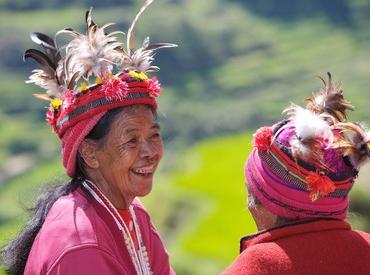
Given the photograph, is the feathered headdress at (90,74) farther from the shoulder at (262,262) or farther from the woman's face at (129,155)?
the shoulder at (262,262)

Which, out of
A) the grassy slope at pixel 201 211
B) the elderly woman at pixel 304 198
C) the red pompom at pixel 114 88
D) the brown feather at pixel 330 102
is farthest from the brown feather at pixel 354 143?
the grassy slope at pixel 201 211

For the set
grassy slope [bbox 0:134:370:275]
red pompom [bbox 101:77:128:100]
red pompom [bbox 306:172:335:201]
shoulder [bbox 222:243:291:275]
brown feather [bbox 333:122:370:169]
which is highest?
red pompom [bbox 101:77:128:100]

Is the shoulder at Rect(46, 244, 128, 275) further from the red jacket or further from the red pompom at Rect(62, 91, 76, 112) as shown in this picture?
the red pompom at Rect(62, 91, 76, 112)

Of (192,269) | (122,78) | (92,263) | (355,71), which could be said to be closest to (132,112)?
(122,78)

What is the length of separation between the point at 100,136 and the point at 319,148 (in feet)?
3.67

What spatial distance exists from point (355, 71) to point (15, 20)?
38.2m

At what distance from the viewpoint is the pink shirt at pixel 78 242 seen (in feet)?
12.1

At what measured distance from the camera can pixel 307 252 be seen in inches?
136

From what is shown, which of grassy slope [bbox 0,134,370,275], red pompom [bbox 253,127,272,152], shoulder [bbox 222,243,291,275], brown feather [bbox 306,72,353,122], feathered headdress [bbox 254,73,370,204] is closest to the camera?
shoulder [bbox 222,243,291,275]

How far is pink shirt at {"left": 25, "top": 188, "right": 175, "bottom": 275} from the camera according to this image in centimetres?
367

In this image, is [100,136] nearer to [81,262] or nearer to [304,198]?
[81,262]

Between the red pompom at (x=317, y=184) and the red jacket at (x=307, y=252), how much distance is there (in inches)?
5.3

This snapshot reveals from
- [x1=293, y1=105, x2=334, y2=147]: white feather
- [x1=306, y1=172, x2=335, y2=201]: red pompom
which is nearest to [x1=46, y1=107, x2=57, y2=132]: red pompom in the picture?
[x1=293, y1=105, x2=334, y2=147]: white feather

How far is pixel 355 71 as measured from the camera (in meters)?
89.4
